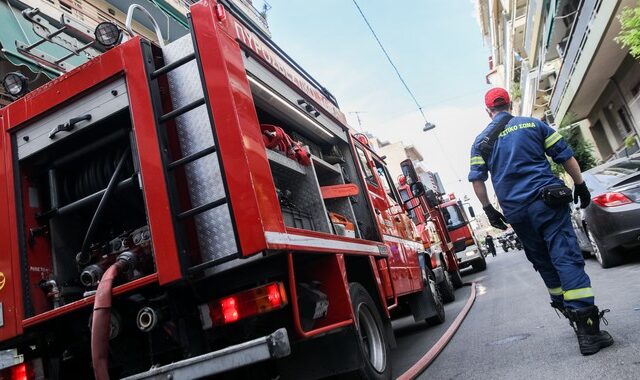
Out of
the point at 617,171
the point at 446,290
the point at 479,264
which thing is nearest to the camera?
the point at 617,171

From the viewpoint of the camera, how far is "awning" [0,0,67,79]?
727cm

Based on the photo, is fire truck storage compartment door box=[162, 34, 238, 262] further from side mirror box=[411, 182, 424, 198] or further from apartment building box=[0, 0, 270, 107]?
side mirror box=[411, 182, 424, 198]

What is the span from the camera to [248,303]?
2.62 meters

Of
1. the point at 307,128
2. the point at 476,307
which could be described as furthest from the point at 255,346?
the point at 476,307

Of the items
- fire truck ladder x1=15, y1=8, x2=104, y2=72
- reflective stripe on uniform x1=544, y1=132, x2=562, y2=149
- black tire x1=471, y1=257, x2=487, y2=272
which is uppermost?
fire truck ladder x1=15, y1=8, x2=104, y2=72

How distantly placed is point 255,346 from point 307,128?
8.60 feet

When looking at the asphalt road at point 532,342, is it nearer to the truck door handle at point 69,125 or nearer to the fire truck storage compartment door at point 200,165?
the fire truck storage compartment door at point 200,165

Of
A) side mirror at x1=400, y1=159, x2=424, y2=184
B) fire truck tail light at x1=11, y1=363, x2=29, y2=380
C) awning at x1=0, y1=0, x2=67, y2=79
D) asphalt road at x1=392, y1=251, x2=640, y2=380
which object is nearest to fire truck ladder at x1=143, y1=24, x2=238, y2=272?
fire truck tail light at x1=11, y1=363, x2=29, y2=380

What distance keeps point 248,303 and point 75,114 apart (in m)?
1.72

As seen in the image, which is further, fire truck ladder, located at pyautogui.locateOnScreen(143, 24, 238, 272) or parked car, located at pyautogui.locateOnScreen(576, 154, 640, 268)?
parked car, located at pyautogui.locateOnScreen(576, 154, 640, 268)

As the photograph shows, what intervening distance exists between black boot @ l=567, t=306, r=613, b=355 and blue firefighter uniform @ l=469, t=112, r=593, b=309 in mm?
130

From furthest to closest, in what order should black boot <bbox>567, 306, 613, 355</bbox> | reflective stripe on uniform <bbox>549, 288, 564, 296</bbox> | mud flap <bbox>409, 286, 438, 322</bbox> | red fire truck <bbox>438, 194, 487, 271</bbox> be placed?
1. red fire truck <bbox>438, 194, 487, 271</bbox>
2. mud flap <bbox>409, 286, 438, 322</bbox>
3. reflective stripe on uniform <bbox>549, 288, 564, 296</bbox>
4. black boot <bbox>567, 306, 613, 355</bbox>

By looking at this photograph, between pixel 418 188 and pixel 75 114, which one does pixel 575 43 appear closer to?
pixel 418 188

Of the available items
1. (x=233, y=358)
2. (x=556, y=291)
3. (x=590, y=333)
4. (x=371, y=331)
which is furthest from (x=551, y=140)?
(x=233, y=358)
